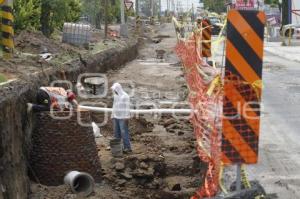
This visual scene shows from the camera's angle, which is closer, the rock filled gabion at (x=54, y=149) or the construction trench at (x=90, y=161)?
the construction trench at (x=90, y=161)

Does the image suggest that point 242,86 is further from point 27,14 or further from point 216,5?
point 216,5

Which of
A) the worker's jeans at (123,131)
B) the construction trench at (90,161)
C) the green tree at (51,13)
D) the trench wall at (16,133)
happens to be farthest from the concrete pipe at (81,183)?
the green tree at (51,13)

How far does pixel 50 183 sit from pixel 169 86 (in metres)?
10.7

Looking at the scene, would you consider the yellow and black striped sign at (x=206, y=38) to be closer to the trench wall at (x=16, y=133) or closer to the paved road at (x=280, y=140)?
the paved road at (x=280, y=140)

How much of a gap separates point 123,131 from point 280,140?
2.73 meters

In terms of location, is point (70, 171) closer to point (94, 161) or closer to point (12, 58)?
point (94, 161)

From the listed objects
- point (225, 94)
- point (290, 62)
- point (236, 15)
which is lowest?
point (290, 62)

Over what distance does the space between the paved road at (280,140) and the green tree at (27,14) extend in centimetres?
779

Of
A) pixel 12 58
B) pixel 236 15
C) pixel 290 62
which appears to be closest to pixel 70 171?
pixel 236 15

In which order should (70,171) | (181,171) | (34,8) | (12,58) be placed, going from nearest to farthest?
(70,171) → (181,171) → (12,58) → (34,8)

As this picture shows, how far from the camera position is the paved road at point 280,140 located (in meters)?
7.65

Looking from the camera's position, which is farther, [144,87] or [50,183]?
[144,87]

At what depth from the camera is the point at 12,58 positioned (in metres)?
12.6

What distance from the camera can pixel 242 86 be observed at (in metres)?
5.41
